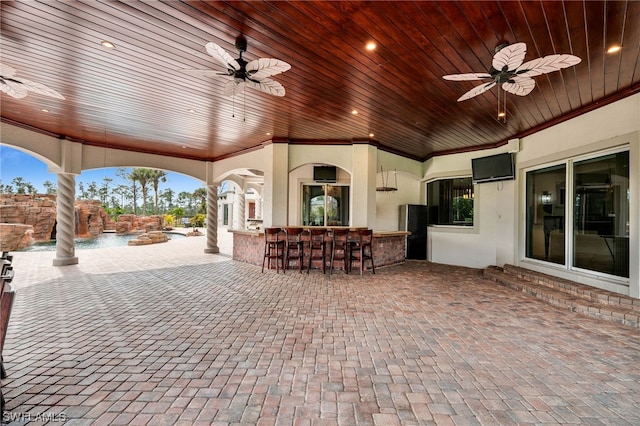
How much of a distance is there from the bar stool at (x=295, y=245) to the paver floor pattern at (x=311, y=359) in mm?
1598

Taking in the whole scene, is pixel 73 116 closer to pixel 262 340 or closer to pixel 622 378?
pixel 262 340

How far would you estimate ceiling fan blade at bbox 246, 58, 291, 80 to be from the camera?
9.04 feet

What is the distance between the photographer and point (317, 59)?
3164mm

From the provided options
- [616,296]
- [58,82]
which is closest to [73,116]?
[58,82]

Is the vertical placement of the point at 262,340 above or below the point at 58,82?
below

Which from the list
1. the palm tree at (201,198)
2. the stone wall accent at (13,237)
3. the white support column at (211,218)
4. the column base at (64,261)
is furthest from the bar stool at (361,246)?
the palm tree at (201,198)

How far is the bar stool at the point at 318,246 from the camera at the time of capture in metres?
6.06

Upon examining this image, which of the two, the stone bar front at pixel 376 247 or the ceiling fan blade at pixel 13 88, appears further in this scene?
the stone bar front at pixel 376 247

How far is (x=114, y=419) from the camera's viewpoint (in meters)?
1.67

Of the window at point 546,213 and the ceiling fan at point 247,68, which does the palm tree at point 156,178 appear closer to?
the ceiling fan at point 247,68

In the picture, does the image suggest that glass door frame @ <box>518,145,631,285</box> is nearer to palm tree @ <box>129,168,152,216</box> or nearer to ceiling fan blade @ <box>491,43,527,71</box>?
ceiling fan blade @ <box>491,43,527,71</box>

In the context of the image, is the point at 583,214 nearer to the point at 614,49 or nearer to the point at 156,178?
the point at 614,49

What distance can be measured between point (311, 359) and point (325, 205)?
6.35 meters

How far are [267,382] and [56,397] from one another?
57.6 inches
